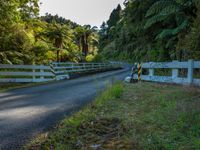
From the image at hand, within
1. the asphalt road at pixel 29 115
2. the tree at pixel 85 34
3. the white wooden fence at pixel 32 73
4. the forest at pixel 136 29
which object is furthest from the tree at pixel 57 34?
the asphalt road at pixel 29 115

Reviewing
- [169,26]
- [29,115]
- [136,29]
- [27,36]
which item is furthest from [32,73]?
[136,29]

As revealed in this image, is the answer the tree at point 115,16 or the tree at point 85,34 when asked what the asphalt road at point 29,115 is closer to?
the tree at point 85,34

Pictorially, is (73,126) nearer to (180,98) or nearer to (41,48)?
(180,98)

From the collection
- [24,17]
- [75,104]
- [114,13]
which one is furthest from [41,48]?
[114,13]

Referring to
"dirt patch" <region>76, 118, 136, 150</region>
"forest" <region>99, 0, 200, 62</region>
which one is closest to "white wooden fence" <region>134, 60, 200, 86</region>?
"forest" <region>99, 0, 200, 62</region>

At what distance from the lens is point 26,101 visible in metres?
7.77

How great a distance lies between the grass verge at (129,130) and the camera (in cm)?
378

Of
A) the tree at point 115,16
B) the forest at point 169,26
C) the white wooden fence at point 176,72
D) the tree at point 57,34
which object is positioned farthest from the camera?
the tree at point 115,16

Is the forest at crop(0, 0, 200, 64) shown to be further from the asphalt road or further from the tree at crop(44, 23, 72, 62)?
the asphalt road

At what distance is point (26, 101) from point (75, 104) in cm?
161

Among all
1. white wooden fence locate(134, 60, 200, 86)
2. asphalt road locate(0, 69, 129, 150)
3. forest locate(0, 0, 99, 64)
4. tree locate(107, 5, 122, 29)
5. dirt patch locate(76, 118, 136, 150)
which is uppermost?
tree locate(107, 5, 122, 29)

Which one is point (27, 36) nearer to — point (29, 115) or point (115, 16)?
point (29, 115)

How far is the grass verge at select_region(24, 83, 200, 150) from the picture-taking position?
12.4 feet

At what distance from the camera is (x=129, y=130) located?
4340mm
